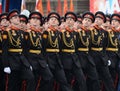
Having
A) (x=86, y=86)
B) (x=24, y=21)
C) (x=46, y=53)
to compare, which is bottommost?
(x=86, y=86)

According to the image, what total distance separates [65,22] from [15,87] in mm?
1847

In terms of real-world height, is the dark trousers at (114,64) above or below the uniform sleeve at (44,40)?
below

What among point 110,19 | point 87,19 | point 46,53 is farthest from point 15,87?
point 110,19

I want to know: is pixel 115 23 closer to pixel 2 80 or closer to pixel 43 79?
pixel 43 79

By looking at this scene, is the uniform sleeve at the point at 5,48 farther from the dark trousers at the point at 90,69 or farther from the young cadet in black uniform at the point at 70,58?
the dark trousers at the point at 90,69

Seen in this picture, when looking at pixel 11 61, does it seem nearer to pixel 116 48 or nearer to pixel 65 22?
pixel 65 22

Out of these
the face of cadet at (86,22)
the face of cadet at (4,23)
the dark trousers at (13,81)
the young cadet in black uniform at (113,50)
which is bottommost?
the dark trousers at (13,81)

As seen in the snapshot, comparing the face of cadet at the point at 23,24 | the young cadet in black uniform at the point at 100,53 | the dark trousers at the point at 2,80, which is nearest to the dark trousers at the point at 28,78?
the dark trousers at the point at 2,80

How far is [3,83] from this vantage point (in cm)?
848

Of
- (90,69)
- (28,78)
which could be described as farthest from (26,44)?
(90,69)

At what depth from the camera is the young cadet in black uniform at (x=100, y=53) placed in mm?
9375

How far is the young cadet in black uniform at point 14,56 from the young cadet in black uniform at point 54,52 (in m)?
0.57

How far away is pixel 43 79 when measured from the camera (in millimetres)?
8641

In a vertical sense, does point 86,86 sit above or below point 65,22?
below
